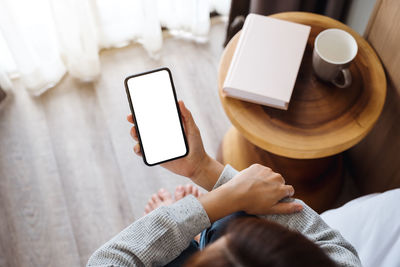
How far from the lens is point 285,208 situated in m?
0.86

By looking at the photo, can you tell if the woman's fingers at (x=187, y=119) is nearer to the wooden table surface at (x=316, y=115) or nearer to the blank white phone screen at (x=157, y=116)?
the blank white phone screen at (x=157, y=116)

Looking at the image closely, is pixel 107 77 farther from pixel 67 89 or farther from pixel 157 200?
pixel 157 200

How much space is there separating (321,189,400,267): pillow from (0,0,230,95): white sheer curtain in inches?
41.8

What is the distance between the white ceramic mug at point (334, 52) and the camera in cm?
99

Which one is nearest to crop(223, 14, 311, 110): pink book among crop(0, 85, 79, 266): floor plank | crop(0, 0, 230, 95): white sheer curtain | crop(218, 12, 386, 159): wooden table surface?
crop(218, 12, 386, 159): wooden table surface

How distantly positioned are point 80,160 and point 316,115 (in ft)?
3.12

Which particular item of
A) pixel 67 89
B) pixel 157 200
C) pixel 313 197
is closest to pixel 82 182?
pixel 157 200

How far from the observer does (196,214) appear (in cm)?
85

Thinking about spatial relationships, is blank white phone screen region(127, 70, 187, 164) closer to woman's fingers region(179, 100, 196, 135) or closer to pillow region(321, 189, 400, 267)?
woman's fingers region(179, 100, 196, 135)

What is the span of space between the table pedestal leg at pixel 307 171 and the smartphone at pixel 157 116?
467mm

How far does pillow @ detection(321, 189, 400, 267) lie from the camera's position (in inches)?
34.4

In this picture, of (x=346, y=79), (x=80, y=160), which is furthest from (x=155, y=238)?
(x=80, y=160)

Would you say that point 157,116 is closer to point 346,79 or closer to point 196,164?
point 196,164

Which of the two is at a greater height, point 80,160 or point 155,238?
point 155,238
